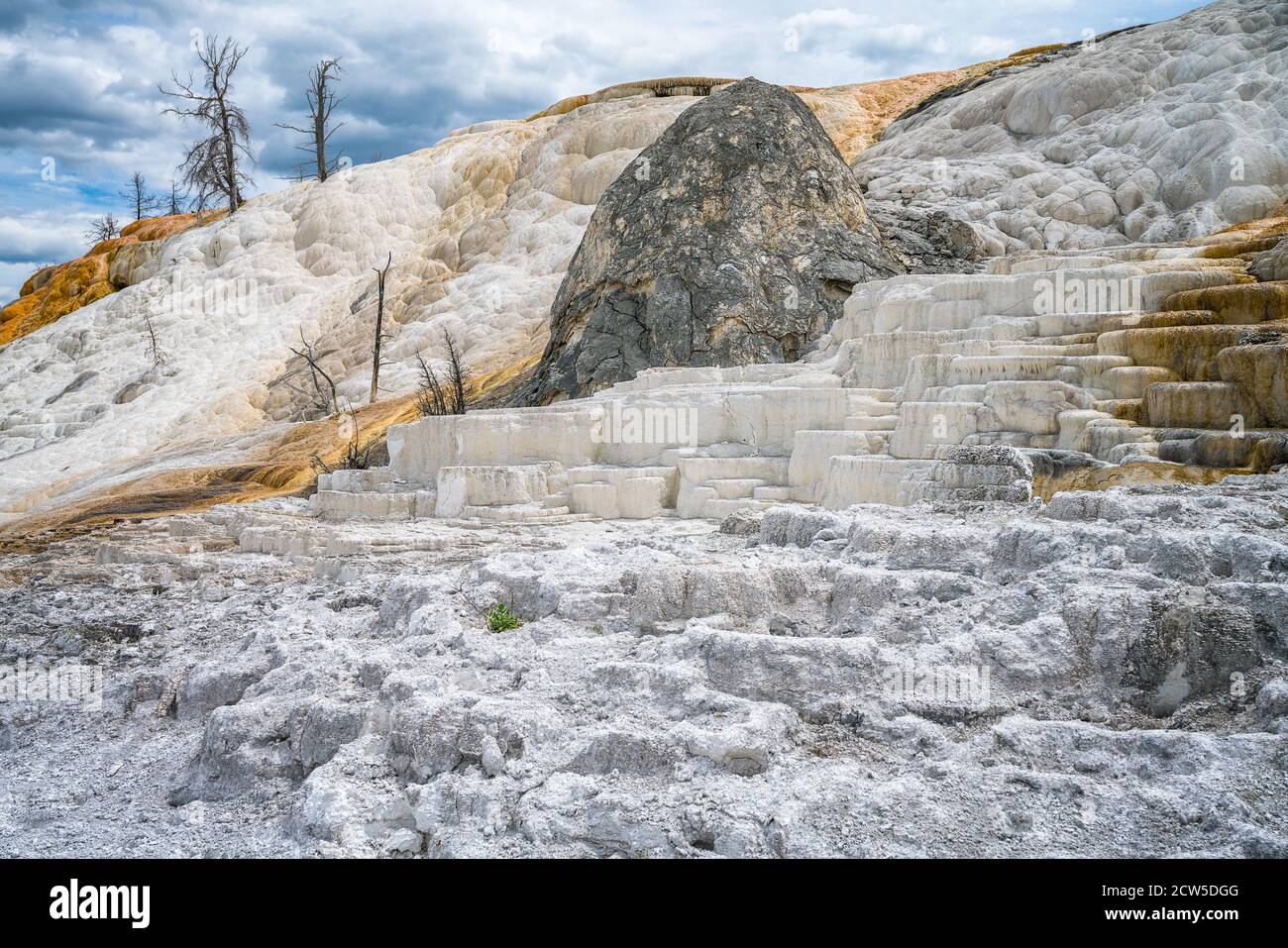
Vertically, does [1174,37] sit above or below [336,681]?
above

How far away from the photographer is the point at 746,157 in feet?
52.7

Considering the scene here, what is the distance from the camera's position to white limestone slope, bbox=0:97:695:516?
22.4 meters

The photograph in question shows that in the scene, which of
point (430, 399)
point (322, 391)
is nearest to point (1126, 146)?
point (430, 399)

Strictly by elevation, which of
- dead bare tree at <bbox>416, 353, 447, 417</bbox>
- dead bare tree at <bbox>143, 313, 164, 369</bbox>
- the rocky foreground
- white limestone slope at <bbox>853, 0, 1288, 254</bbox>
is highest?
white limestone slope at <bbox>853, 0, 1288, 254</bbox>

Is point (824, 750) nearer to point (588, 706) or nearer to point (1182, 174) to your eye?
point (588, 706)

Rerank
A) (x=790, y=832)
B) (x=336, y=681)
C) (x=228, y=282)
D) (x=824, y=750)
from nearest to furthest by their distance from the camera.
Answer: (x=790, y=832) < (x=824, y=750) < (x=336, y=681) < (x=228, y=282)

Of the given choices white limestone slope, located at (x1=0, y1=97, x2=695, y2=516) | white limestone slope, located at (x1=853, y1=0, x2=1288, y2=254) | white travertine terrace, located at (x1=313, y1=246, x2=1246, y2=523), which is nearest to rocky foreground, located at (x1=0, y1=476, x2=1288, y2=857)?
white travertine terrace, located at (x1=313, y1=246, x2=1246, y2=523)

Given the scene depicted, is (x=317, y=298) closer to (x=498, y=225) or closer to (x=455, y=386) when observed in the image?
(x=498, y=225)

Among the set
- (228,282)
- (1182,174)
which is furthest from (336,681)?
(228,282)

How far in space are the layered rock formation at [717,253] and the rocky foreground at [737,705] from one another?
8963 mm

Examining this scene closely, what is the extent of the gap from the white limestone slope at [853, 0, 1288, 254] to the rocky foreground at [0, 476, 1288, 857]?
13682 millimetres

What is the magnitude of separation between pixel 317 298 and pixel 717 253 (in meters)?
14.7

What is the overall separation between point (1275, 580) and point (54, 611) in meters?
6.90

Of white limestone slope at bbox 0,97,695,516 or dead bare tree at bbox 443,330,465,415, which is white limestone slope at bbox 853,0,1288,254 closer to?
white limestone slope at bbox 0,97,695,516
